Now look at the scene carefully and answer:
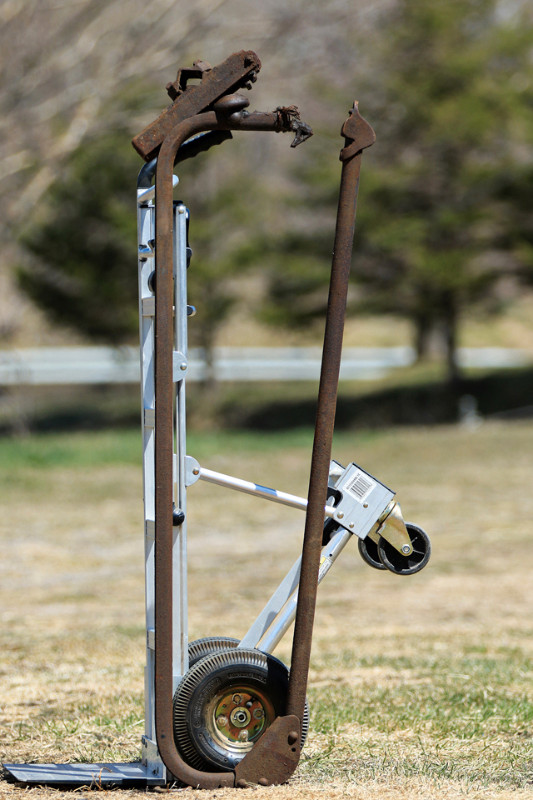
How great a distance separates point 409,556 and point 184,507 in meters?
0.73

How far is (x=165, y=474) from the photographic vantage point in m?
3.17

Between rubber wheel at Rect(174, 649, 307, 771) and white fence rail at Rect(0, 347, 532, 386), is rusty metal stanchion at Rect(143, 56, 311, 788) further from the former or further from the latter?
white fence rail at Rect(0, 347, 532, 386)

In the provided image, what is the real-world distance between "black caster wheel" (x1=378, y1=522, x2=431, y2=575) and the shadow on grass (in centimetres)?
2069

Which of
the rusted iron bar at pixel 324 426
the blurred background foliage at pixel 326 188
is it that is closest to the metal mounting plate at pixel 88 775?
the rusted iron bar at pixel 324 426

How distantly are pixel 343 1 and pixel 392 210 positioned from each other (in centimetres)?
587

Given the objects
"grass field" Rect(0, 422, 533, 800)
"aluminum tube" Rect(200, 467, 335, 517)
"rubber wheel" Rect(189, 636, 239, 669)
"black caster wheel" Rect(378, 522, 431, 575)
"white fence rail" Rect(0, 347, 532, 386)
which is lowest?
"grass field" Rect(0, 422, 533, 800)

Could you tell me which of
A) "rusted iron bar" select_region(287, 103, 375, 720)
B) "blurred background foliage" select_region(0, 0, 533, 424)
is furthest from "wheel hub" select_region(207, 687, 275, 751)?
"blurred background foliage" select_region(0, 0, 533, 424)

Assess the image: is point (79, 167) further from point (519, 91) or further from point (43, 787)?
point (43, 787)

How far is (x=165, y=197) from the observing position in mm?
3195

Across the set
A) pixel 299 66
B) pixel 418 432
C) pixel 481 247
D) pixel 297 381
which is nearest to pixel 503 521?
pixel 418 432

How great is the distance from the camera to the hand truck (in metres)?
3.19

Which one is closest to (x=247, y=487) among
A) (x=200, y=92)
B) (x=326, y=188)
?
(x=200, y=92)

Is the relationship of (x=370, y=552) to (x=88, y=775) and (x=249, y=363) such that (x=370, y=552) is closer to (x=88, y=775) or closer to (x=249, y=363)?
(x=88, y=775)

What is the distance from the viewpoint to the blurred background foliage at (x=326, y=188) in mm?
21375
